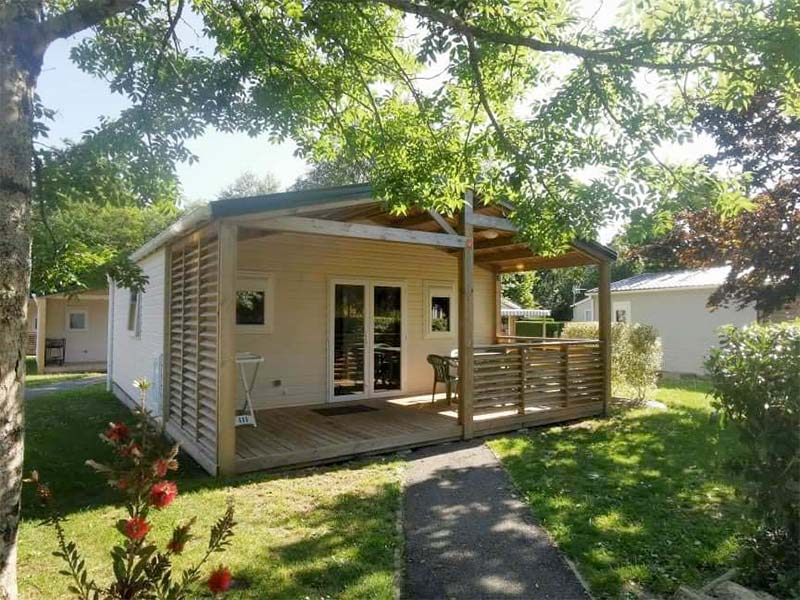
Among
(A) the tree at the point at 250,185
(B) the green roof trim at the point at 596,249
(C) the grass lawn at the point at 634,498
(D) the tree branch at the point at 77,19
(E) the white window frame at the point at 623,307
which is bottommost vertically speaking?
(C) the grass lawn at the point at 634,498

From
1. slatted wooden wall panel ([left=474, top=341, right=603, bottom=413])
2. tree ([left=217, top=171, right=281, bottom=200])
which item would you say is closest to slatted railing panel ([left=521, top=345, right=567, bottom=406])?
slatted wooden wall panel ([left=474, top=341, right=603, bottom=413])

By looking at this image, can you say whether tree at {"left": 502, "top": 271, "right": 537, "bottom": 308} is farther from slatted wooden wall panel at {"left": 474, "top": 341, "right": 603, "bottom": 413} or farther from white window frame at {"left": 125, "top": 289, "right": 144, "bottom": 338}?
white window frame at {"left": 125, "top": 289, "right": 144, "bottom": 338}

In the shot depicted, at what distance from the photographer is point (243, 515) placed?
445 cm

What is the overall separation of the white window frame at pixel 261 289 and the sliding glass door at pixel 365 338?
3.53ft

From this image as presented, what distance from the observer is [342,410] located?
28.3 ft

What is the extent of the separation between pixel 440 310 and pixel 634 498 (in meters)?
6.19

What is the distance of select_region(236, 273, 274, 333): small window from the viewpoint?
27.9ft

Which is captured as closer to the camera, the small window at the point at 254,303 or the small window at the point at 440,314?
→ the small window at the point at 254,303

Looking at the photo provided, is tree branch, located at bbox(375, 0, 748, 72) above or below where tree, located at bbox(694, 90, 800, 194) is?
below

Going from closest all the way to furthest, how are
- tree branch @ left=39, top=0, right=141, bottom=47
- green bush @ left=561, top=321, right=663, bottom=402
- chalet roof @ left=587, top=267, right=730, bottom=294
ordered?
tree branch @ left=39, top=0, right=141, bottom=47, green bush @ left=561, top=321, right=663, bottom=402, chalet roof @ left=587, top=267, right=730, bottom=294

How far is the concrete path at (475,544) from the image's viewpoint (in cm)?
334

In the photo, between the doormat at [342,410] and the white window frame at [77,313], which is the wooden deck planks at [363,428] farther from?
the white window frame at [77,313]

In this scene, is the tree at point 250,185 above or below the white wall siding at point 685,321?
above

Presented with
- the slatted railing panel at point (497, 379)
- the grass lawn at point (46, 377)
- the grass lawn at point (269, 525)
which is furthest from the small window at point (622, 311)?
the grass lawn at point (46, 377)
